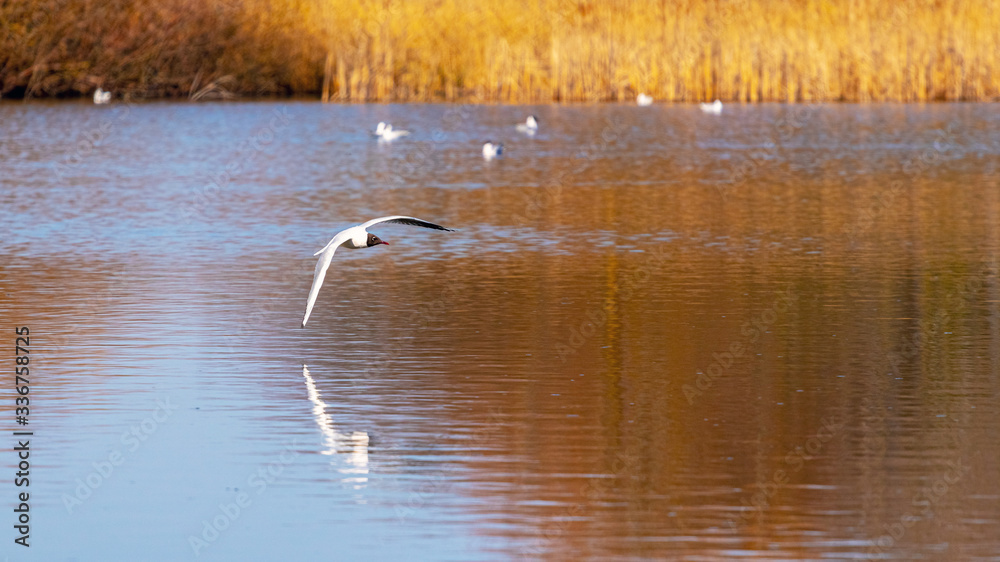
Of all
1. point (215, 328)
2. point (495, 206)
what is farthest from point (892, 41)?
point (215, 328)

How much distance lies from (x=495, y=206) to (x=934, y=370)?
31.9ft

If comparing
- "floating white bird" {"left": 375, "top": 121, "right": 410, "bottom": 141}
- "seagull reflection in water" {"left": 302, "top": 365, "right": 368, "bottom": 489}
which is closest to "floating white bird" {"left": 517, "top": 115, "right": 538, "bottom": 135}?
"floating white bird" {"left": 375, "top": 121, "right": 410, "bottom": 141}

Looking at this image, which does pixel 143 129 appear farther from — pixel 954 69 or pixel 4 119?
pixel 954 69

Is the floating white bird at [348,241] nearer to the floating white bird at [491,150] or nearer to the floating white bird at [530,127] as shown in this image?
the floating white bird at [491,150]

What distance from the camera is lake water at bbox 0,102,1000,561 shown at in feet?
19.0

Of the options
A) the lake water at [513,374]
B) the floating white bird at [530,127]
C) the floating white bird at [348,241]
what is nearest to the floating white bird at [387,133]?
the floating white bird at [530,127]

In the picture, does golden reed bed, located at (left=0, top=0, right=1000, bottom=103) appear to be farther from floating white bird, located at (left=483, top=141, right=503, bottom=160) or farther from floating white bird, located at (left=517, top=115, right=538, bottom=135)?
floating white bird, located at (left=483, top=141, right=503, bottom=160)

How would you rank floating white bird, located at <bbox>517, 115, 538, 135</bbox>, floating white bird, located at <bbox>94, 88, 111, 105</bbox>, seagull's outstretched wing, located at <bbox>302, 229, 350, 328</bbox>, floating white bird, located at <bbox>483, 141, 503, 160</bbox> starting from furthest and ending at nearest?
floating white bird, located at <bbox>94, 88, 111, 105</bbox>, floating white bird, located at <bbox>517, 115, 538, 135</bbox>, floating white bird, located at <bbox>483, 141, 503, 160</bbox>, seagull's outstretched wing, located at <bbox>302, 229, 350, 328</bbox>

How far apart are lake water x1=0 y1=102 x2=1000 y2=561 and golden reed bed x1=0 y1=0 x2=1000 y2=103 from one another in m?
15.6

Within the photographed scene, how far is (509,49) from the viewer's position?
120 ft

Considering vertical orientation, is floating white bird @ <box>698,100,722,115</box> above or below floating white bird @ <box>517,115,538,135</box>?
above

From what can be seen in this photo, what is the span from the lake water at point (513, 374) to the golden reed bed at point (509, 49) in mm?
15628

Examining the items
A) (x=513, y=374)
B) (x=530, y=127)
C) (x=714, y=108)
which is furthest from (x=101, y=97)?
(x=513, y=374)

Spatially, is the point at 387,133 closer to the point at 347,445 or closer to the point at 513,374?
the point at 513,374
